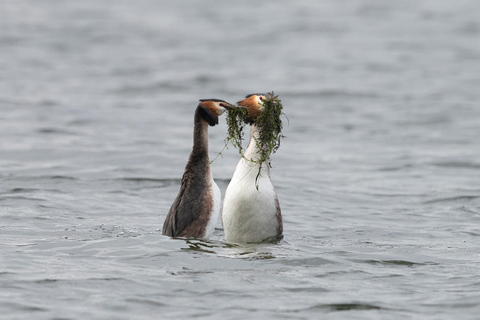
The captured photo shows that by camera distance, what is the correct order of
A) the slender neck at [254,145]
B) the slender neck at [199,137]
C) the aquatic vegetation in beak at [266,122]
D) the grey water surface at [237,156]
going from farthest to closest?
the slender neck at [199,137] → the slender neck at [254,145] → the aquatic vegetation in beak at [266,122] → the grey water surface at [237,156]

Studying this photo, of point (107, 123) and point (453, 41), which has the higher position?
point (453, 41)

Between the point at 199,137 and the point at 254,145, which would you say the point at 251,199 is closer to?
the point at 254,145

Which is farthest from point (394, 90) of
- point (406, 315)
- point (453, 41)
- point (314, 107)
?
point (406, 315)

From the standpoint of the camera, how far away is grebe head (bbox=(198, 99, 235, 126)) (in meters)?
11.4

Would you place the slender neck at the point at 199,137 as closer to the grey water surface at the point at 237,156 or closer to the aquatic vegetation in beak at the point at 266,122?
the aquatic vegetation in beak at the point at 266,122

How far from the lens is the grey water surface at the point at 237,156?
31.2ft

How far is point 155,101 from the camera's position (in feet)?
92.3

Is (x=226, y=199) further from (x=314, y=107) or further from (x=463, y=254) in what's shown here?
(x=314, y=107)

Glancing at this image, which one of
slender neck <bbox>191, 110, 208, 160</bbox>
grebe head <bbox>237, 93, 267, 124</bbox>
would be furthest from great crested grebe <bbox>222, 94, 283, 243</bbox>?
slender neck <bbox>191, 110, 208, 160</bbox>

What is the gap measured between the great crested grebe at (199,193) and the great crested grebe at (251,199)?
23 cm

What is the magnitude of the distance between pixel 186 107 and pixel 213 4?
2114 centimetres

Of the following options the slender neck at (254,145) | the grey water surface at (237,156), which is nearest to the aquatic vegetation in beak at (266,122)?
the slender neck at (254,145)

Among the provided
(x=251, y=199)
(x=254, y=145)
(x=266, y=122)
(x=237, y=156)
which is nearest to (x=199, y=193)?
(x=251, y=199)

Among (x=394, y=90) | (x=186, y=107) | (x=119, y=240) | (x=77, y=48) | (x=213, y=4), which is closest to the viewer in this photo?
(x=119, y=240)
